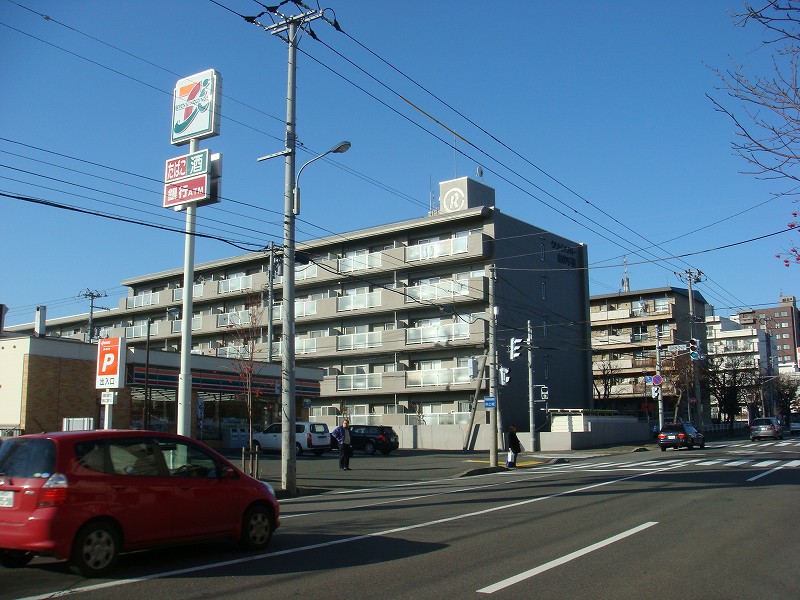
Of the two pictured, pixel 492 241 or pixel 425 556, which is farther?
pixel 492 241

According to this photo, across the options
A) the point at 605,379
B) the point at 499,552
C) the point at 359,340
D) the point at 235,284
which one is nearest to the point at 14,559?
the point at 499,552

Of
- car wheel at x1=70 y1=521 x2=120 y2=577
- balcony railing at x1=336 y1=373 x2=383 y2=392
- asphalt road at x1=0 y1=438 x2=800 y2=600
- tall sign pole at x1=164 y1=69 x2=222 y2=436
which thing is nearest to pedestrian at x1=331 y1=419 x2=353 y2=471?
tall sign pole at x1=164 y1=69 x2=222 y2=436

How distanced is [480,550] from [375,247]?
41.2 metres

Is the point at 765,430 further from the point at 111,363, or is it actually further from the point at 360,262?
the point at 111,363

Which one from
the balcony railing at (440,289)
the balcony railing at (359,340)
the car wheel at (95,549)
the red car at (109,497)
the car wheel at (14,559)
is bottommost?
the car wheel at (14,559)

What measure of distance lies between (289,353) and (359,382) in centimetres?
2978

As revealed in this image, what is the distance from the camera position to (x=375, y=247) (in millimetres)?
49938

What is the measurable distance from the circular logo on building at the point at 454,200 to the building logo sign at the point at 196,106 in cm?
2726

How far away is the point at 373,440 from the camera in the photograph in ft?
122

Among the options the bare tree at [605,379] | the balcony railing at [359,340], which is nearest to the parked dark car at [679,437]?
the balcony railing at [359,340]

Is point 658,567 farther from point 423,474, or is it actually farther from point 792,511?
point 423,474

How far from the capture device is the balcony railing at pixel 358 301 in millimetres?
47719

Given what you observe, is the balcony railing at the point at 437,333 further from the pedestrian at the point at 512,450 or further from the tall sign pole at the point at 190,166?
the tall sign pole at the point at 190,166

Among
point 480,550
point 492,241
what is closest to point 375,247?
point 492,241
